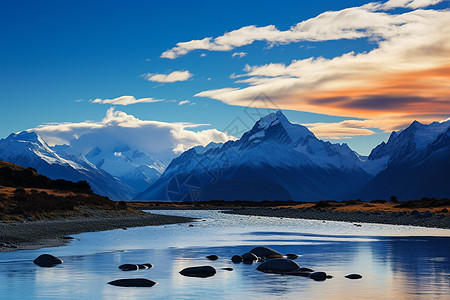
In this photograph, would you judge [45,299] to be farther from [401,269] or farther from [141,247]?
[141,247]

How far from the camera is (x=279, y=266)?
3934 centimetres

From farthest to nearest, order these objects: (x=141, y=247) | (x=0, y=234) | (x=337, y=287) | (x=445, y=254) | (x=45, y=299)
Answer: (x=0, y=234) < (x=141, y=247) < (x=445, y=254) < (x=337, y=287) < (x=45, y=299)

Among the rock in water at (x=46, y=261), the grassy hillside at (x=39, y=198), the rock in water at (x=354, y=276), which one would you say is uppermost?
the grassy hillside at (x=39, y=198)

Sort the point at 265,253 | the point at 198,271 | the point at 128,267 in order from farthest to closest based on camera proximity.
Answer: the point at 265,253 → the point at 128,267 → the point at 198,271

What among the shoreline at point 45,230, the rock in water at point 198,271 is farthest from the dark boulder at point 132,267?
the shoreline at point 45,230

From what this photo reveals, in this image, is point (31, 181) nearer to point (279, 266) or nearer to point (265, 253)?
point (265, 253)

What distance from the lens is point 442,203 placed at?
146250mm

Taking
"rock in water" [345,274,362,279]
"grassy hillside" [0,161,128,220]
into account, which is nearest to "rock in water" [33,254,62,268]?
"rock in water" [345,274,362,279]

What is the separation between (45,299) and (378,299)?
17071mm

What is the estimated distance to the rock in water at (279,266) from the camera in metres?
38.9

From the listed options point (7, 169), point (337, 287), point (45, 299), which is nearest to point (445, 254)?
point (337, 287)

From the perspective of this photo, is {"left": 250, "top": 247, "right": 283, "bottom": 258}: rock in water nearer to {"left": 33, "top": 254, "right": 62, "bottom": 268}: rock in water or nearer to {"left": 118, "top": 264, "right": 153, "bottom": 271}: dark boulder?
{"left": 118, "top": 264, "right": 153, "bottom": 271}: dark boulder

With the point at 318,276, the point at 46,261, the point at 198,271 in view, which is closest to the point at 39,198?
the point at 46,261

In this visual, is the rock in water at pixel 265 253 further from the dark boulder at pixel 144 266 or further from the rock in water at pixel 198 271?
the dark boulder at pixel 144 266
